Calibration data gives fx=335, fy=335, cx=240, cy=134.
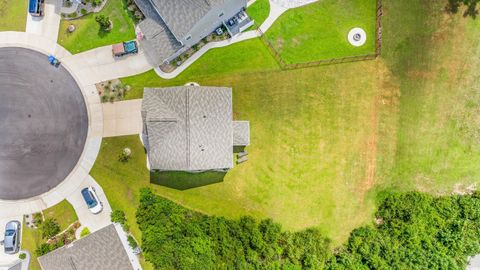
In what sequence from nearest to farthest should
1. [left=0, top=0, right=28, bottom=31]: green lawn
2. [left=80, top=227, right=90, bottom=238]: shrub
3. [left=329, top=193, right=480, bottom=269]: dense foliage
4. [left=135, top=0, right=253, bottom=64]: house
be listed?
[left=135, top=0, right=253, bottom=64]: house, [left=329, top=193, right=480, bottom=269]: dense foliage, [left=80, top=227, right=90, bottom=238]: shrub, [left=0, top=0, right=28, bottom=31]: green lawn

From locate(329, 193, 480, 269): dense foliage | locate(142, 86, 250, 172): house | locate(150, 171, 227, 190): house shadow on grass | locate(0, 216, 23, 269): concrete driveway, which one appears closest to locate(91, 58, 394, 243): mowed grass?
locate(150, 171, 227, 190): house shadow on grass

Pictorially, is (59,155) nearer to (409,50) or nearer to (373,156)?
(373,156)

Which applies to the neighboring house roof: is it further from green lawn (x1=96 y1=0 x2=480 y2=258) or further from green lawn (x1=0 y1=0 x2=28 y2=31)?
green lawn (x1=0 y1=0 x2=28 y2=31)

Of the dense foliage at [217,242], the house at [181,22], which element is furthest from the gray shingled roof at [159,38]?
the dense foliage at [217,242]

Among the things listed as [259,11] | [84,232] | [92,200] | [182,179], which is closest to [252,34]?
[259,11]

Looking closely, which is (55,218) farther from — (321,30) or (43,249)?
(321,30)
